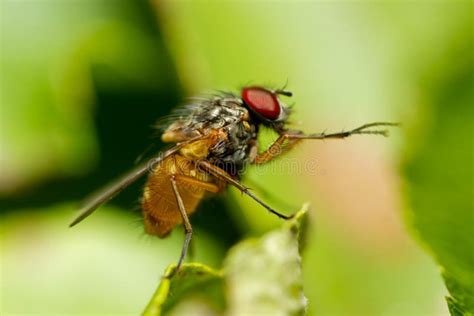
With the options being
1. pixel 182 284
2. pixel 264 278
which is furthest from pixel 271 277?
pixel 182 284

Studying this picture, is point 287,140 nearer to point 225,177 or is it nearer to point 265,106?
point 265,106

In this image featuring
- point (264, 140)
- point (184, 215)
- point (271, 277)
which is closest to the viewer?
point (271, 277)

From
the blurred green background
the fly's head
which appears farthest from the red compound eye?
the blurred green background

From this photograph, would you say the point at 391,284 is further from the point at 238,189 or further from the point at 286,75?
the point at 286,75

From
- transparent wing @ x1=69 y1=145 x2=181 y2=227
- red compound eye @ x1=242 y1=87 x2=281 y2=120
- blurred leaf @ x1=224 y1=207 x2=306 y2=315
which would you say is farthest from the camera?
red compound eye @ x1=242 y1=87 x2=281 y2=120

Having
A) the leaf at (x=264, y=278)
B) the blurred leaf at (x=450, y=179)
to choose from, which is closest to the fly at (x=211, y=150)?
the blurred leaf at (x=450, y=179)

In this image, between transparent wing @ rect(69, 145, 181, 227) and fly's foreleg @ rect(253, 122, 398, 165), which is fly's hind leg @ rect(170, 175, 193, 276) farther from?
fly's foreleg @ rect(253, 122, 398, 165)
